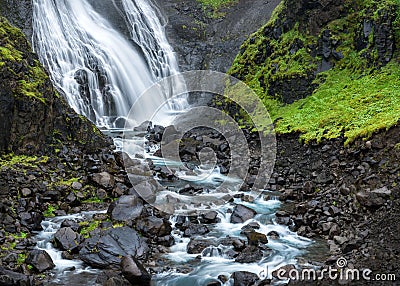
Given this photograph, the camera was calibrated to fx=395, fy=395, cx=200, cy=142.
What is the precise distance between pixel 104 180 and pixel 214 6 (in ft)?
107

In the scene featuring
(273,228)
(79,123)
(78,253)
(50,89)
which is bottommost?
(273,228)

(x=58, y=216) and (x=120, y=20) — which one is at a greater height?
(x=120, y=20)

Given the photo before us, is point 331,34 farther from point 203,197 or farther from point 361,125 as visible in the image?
point 203,197

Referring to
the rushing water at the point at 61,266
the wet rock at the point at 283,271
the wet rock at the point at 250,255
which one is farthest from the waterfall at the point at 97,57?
the wet rock at the point at 283,271

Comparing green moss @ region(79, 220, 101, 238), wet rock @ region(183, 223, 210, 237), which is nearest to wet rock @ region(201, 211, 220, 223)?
wet rock @ region(183, 223, 210, 237)

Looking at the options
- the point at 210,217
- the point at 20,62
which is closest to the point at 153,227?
the point at 210,217

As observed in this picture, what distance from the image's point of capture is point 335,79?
2034cm

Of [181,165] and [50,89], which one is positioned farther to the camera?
[181,165]

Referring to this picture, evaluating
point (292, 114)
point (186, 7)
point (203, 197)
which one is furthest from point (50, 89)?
point (186, 7)

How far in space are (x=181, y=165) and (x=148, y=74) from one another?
1275 cm

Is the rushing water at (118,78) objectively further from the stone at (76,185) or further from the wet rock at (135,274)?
the stone at (76,185)

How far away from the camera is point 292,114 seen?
66.8 feet

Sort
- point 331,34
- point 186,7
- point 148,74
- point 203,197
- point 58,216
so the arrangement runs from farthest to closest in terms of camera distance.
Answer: point 186,7, point 148,74, point 331,34, point 203,197, point 58,216

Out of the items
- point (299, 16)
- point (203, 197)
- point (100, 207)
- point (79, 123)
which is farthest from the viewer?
point (299, 16)
